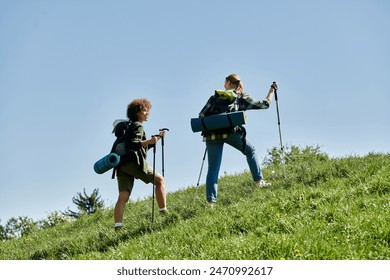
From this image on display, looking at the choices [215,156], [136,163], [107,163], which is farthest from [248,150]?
[107,163]

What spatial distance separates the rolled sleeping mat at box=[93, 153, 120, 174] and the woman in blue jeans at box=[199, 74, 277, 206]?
2.13 m

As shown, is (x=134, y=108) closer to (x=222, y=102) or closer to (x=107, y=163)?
(x=107, y=163)

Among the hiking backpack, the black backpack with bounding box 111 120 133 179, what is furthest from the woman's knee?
the hiking backpack

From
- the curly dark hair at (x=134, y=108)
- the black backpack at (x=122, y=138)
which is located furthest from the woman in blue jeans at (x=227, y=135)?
the black backpack at (x=122, y=138)

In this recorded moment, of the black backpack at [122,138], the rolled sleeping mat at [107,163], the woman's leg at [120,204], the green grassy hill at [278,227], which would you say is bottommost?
the green grassy hill at [278,227]

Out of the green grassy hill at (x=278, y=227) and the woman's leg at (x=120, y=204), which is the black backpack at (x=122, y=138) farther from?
the green grassy hill at (x=278, y=227)

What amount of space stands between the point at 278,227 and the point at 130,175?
11.2ft

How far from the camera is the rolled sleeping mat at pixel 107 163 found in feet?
27.0

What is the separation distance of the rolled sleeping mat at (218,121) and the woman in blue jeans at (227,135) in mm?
245

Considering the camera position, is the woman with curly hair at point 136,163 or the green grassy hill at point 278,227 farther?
the woman with curly hair at point 136,163

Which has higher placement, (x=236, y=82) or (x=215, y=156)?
(x=236, y=82)

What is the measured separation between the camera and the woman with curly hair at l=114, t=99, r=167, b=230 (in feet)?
27.7

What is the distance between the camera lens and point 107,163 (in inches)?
324
